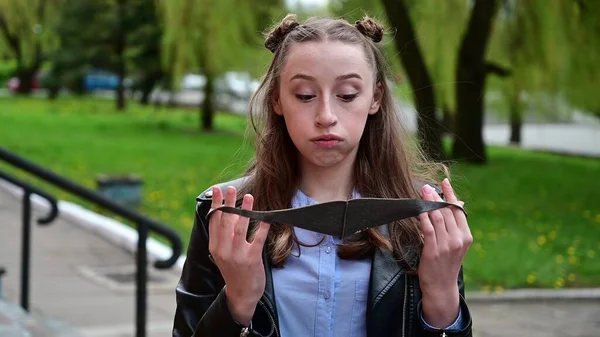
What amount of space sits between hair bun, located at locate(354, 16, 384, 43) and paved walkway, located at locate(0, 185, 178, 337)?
14.8 feet

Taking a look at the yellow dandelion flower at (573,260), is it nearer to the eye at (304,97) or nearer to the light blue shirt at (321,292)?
the light blue shirt at (321,292)

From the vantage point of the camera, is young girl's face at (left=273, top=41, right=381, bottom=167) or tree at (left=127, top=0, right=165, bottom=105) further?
tree at (left=127, top=0, right=165, bottom=105)

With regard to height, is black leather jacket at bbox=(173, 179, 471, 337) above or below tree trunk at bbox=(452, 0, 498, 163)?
above

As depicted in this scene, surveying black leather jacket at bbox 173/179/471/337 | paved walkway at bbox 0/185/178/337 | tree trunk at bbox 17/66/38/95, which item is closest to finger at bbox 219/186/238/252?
black leather jacket at bbox 173/179/471/337

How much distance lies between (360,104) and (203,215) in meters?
0.38

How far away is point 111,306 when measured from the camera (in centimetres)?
695

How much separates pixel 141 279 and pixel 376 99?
339cm

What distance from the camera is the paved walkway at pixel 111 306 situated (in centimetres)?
648

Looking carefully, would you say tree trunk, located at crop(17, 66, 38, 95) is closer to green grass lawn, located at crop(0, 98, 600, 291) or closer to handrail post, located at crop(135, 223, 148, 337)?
green grass lawn, located at crop(0, 98, 600, 291)

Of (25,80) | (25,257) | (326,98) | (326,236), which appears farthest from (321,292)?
(25,80)

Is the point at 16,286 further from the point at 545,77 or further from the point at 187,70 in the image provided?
the point at 187,70

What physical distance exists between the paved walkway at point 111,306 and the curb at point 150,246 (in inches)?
2.2

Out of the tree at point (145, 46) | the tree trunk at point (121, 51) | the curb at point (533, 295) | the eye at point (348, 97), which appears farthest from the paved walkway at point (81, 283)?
the tree trunk at point (121, 51)

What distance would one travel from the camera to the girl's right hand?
1645 millimetres
